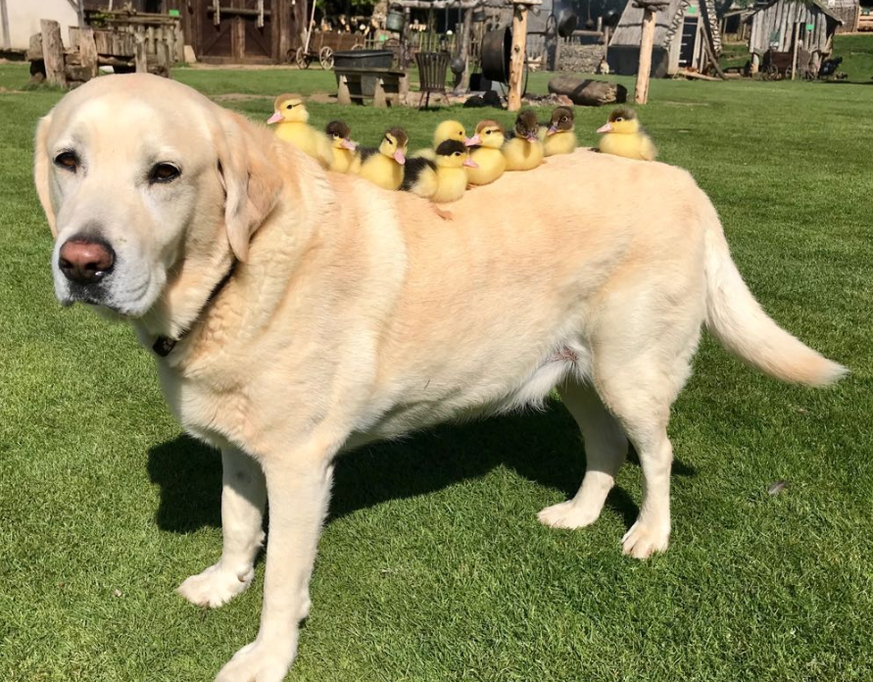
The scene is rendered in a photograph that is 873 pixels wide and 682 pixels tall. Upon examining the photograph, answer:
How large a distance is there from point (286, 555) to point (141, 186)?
1.26m

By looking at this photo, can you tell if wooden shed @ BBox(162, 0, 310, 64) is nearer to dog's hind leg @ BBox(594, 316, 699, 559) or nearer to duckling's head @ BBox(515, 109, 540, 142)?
duckling's head @ BBox(515, 109, 540, 142)

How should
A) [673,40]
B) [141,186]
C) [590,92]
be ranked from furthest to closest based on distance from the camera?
[673,40] < [590,92] < [141,186]

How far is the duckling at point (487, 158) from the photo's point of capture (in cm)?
288

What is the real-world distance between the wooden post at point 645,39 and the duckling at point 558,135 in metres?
17.1

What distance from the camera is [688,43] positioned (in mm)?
42688

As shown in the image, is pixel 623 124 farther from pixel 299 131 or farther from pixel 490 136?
pixel 299 131

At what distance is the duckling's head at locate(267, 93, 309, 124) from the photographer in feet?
9.90

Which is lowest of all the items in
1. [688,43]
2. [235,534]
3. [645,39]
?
[235,534]

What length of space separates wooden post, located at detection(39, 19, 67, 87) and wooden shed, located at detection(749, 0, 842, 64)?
122ft

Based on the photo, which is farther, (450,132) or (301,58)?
(301,58)

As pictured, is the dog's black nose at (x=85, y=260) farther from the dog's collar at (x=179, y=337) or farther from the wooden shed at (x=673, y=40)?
the wooden shed at (x=673, y=40)

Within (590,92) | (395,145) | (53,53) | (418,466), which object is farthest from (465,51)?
(395,145)

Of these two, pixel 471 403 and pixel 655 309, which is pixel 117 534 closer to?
pixel 471 403

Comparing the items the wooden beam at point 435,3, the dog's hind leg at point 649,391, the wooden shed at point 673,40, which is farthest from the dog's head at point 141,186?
the wooden shed at point 673,40
